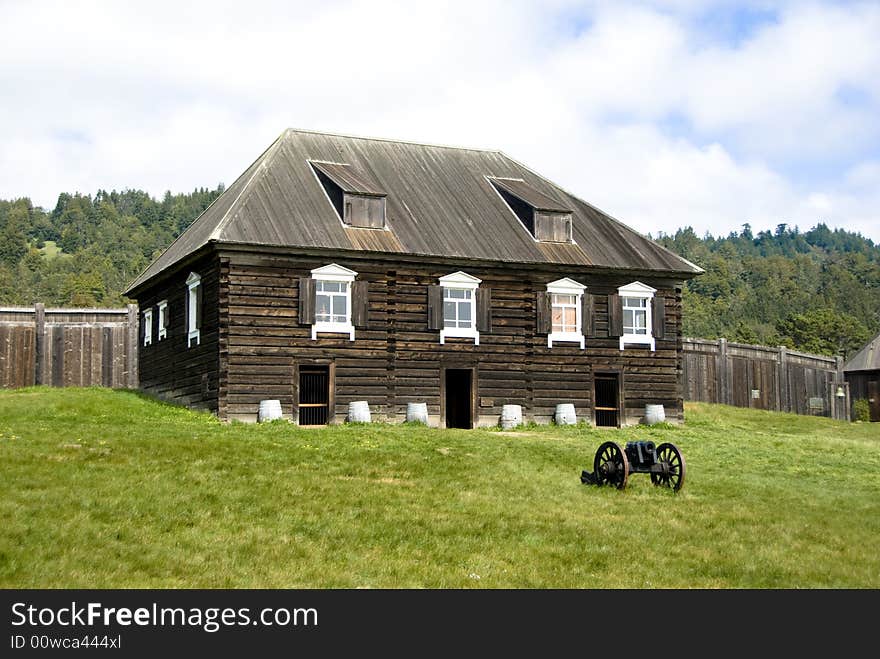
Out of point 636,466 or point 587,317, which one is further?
point 587,317

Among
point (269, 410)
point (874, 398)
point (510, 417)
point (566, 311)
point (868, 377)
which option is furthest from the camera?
point (868, 377)

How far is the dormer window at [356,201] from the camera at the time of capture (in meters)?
35.4

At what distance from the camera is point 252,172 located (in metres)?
38.3

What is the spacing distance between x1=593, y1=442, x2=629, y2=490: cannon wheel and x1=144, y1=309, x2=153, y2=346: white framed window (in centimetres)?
2211

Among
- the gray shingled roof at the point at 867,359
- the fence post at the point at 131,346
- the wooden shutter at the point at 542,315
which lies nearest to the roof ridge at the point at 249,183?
the fence post at the point at 131,346

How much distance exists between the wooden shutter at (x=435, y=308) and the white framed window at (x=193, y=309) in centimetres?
703

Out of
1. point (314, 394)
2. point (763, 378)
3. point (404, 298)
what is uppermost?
point (404, 298)

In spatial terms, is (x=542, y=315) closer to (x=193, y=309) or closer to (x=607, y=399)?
(x=607, y=399)

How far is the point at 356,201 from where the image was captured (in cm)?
3553

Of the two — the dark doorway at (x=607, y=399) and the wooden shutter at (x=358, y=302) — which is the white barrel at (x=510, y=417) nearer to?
the dark doorway at (x=607, y=399)

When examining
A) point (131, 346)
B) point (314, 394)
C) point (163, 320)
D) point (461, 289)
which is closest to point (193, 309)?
point (163, 320)

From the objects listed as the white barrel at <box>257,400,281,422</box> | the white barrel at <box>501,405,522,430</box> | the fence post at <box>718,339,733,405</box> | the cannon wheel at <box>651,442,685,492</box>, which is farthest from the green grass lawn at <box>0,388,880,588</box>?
the fence post at <box>718,339,733,405</box>

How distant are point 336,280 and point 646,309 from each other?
11064mm

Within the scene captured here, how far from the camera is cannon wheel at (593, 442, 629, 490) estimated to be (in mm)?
21875
